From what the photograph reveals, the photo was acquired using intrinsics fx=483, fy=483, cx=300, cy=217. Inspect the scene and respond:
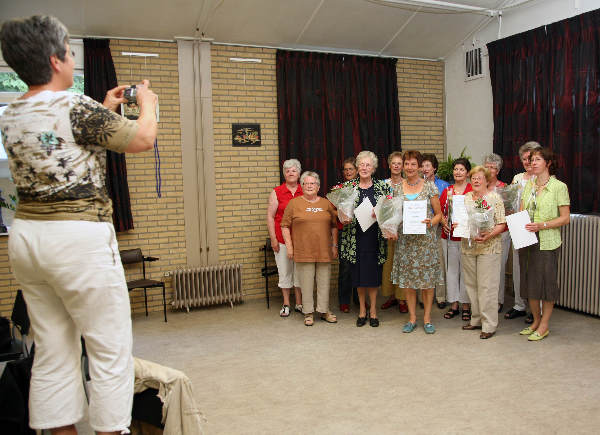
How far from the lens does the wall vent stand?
6328 millimetres

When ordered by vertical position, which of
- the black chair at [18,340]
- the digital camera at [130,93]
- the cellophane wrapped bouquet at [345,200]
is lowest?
the black chair at [18,340]

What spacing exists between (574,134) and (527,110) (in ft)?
2.16

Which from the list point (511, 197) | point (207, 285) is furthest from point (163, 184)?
point (511, 197)

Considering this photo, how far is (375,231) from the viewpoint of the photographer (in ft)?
15.3

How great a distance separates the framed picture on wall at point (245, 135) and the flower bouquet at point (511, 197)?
2.93 m

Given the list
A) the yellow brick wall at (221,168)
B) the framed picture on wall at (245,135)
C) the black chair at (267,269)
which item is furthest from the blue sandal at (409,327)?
the framed picture on wall at (245,135)

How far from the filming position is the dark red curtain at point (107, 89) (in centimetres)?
518

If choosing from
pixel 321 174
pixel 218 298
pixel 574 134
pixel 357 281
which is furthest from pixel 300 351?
pixel 574 134

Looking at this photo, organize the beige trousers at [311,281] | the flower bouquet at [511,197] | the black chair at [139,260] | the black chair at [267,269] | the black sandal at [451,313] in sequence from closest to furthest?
the flower bouquet at [511,197] → the beige trousers at [311,281] → the black sandal at [451,313] → the black chair at [139,260] → the black chair at [267,269]

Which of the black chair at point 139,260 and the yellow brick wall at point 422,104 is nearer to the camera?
the black chair at point 139,260

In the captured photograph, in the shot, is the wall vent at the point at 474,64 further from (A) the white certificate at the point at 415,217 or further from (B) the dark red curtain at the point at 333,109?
(A) the white certificate at the point at 415,217

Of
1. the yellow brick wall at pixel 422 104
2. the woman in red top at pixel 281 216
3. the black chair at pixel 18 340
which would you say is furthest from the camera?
the yellow brick wall at pixel 422 104

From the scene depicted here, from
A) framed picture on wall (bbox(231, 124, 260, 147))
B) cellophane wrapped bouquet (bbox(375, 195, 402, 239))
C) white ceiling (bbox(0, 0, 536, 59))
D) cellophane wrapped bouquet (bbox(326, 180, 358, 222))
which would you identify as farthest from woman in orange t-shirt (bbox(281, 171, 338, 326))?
white ceiling (bbox(0, 0, 536, 59))

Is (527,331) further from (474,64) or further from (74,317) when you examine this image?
(74,317)
